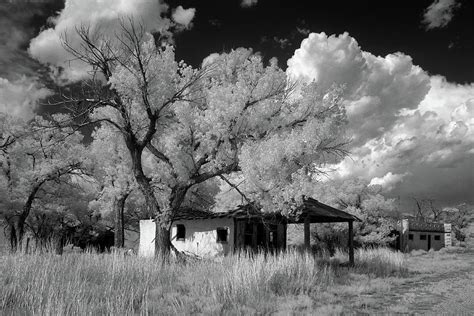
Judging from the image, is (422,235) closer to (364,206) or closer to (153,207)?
(364,206)

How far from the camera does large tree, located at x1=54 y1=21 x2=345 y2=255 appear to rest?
17.4m

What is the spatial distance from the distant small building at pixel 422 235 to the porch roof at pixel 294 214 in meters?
24.7

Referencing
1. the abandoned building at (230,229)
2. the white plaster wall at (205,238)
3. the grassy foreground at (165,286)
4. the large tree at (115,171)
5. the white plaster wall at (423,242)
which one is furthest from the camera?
the white plaster wall at (423,242)

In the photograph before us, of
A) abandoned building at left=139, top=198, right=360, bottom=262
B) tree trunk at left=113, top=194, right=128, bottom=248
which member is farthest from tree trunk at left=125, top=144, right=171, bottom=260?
tree trunk at left=113, top=194, right=128, bottom=248

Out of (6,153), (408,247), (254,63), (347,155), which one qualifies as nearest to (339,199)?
(408,247)

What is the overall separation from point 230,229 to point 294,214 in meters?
4.48

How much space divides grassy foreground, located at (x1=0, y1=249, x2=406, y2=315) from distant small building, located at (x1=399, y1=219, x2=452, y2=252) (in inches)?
1286

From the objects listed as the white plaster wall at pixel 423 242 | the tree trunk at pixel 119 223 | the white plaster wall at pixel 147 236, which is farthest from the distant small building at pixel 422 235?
the tree trunk at pixel 119 223

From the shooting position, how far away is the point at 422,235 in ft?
162

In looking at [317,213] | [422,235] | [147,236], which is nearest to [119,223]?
[147,236]

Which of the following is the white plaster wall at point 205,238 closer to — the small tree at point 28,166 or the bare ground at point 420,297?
the bare ground at point 420,297

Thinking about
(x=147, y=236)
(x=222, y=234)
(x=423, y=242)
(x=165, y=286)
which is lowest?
(x=423, y=242)

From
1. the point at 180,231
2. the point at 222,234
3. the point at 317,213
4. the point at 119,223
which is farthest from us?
the point at 119,223

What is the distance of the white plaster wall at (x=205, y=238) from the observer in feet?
79.0
